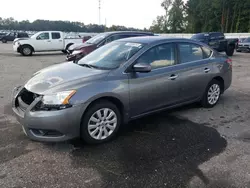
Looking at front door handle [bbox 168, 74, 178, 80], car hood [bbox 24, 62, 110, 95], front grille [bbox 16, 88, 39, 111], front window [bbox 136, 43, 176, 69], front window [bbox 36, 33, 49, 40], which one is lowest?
front grille [bbox 16, 88, 39, 111]

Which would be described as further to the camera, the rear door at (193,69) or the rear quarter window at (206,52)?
the rear quarter window at (206,52)

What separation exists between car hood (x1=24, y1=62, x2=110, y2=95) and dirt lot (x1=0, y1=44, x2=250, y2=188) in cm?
87

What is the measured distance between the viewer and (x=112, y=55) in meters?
4.21

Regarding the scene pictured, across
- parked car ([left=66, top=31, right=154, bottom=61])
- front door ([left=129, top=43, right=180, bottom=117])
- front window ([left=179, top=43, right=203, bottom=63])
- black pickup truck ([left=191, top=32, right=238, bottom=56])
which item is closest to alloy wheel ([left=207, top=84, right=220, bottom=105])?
front window ([left=179, top=43, right=203, bottom=63])

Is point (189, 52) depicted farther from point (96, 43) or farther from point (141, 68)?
point (96, 43)

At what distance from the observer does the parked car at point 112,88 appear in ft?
10.4

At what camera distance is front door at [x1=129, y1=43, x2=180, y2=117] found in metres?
3.81

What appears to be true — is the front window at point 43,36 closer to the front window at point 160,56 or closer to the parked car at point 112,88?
the parked car at point 112,88

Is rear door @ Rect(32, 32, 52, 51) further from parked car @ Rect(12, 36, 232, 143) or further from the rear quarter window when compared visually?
the rear quarter window

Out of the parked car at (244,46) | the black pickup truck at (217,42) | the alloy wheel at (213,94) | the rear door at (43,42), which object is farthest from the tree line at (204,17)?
the alloy wheel at (213,94)

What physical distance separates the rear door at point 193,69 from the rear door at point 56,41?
15.4m

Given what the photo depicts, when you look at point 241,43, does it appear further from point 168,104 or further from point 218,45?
point 168,104

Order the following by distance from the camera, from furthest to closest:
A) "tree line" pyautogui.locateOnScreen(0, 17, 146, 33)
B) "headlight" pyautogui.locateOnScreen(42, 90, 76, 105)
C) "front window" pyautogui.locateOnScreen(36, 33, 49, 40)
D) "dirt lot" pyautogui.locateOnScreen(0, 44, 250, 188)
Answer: "tree line" pyautogui.locateOnScreen(0, 17, 146, 33), "front window" pyautogui.locateOnScreen(36, 33, 49, 40), "headlight" pyautogui.locateOnScreen(42, 90, 76, 105), "dirt lot" pyautogui.locateOnScreen(0, 44, 250, 188)

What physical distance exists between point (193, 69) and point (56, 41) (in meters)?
15.8
